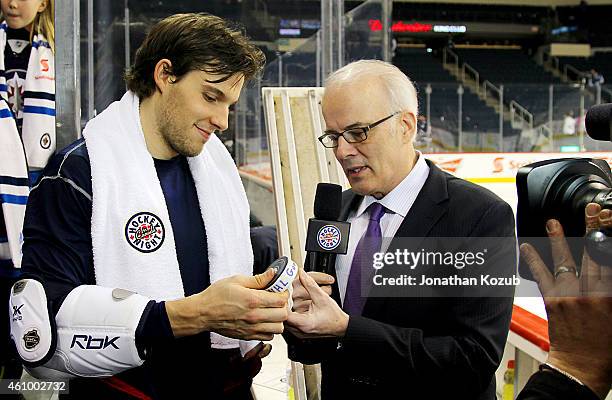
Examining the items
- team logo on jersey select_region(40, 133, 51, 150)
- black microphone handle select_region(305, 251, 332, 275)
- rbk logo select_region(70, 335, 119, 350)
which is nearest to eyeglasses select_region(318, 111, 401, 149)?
black microphone handle select_region(305, 251, 332, 275)

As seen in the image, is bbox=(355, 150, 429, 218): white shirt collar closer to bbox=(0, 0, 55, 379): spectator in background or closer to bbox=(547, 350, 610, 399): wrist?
bbox=(547, 350, 610, 399): wrist

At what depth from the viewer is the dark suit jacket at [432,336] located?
1265mm

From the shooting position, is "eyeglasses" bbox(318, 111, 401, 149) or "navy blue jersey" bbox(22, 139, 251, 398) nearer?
"navy blue jersey" bbox(22, 139, 251, 398)

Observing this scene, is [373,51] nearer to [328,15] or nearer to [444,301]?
[328,15]

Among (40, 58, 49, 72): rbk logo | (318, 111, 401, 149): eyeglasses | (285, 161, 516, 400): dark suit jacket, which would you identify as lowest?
(285, 161, 516, 400): dark suit jacket

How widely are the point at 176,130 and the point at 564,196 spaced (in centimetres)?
78

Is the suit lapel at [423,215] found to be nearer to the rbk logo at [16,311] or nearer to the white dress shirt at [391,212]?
the white dress shirt at [391,212]

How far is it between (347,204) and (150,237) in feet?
1.42

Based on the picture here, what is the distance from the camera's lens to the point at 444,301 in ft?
4.35

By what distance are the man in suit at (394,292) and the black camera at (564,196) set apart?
285mm

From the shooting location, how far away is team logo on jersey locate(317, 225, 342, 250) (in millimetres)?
1290

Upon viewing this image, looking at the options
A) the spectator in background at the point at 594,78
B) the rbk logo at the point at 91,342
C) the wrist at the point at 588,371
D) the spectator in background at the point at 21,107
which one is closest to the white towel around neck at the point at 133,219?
the rbk logo at the point at 91,342

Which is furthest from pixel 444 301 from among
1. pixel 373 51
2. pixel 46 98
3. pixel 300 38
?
pixel 300 38

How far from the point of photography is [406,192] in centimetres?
144
